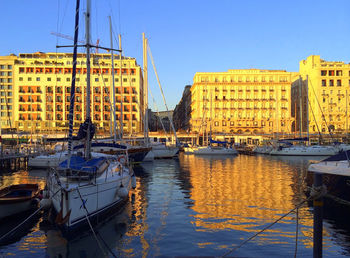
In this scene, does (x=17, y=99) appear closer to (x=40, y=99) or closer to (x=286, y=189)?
(x=40, y=99)

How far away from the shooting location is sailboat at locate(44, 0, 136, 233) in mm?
14086

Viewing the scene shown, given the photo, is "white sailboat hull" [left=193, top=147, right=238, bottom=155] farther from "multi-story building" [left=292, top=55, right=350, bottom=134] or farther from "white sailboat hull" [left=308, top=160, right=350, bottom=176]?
"white sailboat hull" [left=308, top=160, right=350, bottom=176]

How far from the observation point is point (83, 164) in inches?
728

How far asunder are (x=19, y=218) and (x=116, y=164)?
7.00 m

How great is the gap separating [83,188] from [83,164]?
3752 millimetres

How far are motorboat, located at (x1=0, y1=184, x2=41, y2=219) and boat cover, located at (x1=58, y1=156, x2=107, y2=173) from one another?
2.54 metres

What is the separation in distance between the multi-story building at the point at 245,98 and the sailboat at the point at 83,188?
10708cm

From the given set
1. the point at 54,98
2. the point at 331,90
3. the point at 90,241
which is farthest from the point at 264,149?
the point at 54,98

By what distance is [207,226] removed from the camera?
16.5 meters

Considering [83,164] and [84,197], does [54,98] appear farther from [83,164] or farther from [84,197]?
[84,197]

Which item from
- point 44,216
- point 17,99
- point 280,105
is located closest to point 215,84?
point 280,105

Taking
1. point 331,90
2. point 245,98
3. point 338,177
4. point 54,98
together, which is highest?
point 331,90

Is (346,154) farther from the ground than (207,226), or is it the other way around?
(346,154)

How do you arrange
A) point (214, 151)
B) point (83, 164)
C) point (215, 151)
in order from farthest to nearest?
point (215, 151), point (214, 151), point (83, 164)
